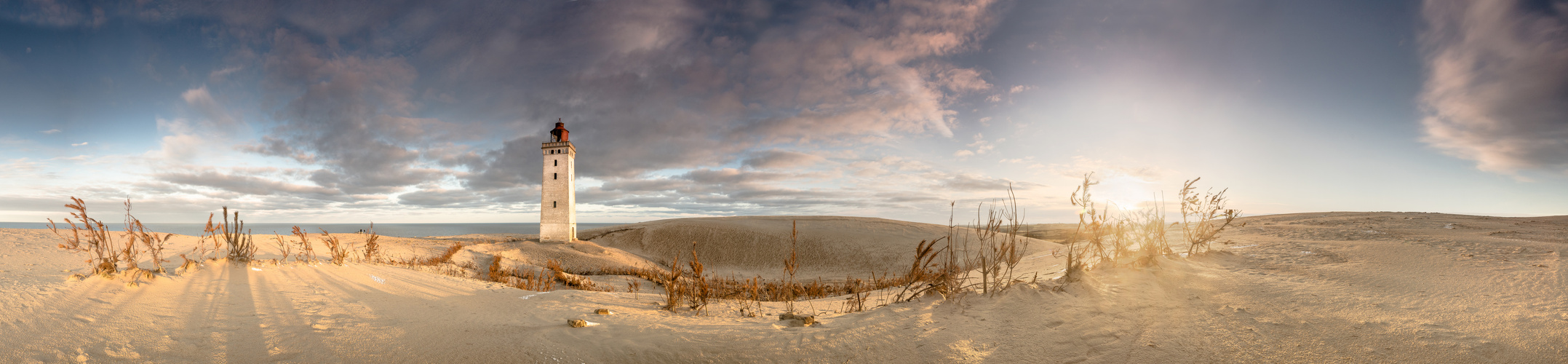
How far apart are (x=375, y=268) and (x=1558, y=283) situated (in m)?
12.2

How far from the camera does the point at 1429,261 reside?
431 cm

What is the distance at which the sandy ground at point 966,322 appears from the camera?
2.96 m

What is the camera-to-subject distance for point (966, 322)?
3789 millimetres

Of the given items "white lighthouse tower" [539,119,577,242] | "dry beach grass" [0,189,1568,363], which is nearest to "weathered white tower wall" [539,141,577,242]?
"white lighthouse tower" [539,119,577,242]

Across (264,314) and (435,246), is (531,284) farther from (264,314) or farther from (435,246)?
(435,246)

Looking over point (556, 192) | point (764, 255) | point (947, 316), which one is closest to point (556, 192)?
point (556, 192)

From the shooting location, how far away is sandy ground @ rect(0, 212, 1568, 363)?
2955mm

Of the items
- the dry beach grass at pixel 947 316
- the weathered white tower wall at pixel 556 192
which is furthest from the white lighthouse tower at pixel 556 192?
the dry beach grass at pixel 947 316

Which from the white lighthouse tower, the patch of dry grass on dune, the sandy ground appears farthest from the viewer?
the white lighthouse tower

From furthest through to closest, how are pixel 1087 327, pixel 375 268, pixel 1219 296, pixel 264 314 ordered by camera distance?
1. pixel 375 268
2. pixel 264 314
3. pixel 1219 296
4. pixel 1087 327

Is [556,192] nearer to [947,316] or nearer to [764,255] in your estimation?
[764,255]

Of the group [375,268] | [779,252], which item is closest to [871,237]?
[779,252]

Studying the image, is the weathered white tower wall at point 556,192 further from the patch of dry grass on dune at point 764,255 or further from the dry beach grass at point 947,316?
the dry beach grass at point 947,316

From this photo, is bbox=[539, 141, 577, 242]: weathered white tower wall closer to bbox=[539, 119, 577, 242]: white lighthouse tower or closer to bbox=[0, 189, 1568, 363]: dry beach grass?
bbox=[539, 119, 577, 242]: white lighthouse tower
